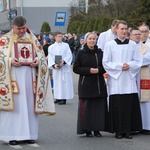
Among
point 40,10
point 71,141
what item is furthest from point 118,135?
point 40,10

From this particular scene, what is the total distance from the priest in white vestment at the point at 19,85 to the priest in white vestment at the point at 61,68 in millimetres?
6096

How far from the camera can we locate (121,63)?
9883 mm

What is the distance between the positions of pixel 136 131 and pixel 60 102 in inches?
222

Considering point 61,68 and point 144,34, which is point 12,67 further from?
point 61,68

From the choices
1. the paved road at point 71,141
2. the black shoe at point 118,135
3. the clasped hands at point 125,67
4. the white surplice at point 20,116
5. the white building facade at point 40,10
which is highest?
the white building facade at point 40,10

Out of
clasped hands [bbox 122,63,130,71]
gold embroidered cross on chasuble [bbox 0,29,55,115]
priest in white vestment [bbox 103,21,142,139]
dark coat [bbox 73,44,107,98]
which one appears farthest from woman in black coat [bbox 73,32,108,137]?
gold embroidered cross on chasuble [bbox 0,29,55,115]

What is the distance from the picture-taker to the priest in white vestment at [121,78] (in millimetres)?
9906

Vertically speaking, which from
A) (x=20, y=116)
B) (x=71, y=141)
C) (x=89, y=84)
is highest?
(x=89, y=84)

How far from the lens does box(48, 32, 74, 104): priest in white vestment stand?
613 inches

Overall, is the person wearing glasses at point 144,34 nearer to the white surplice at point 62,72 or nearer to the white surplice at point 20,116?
the white surplice at point 20,116

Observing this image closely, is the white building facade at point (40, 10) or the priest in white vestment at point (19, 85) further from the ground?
the white building facade at point (40, 10)

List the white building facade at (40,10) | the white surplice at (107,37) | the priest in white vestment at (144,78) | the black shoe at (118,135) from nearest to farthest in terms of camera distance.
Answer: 1. the black shoe at (118,135)
2. the priest in white vestment at (144,78)
3. the white surplice at (107,37)
4. the white building facade at (40,10)

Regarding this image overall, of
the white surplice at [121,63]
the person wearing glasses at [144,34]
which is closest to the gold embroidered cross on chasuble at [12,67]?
the white surplice at [121,63]

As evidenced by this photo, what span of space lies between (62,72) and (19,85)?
660cm
